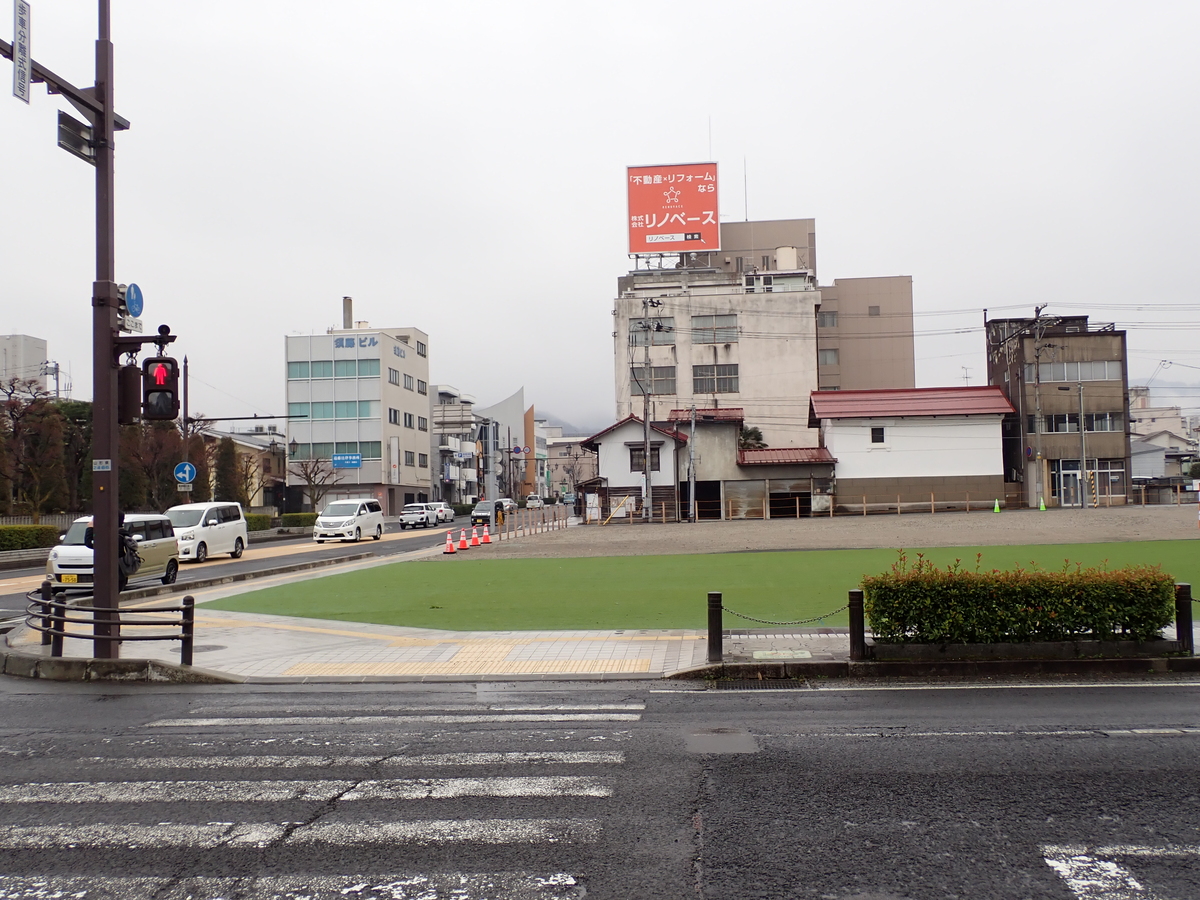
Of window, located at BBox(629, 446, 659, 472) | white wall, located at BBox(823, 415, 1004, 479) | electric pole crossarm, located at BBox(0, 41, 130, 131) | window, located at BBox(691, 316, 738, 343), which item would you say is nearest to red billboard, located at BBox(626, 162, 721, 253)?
window, located at BBox(691, 316, 738, 343)

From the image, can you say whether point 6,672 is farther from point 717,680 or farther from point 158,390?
point 717,680

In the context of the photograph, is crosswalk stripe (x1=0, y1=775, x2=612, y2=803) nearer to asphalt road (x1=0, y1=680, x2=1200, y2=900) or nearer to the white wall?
asphalt road (x1=0, y1=680, x2=1200, y2=900)

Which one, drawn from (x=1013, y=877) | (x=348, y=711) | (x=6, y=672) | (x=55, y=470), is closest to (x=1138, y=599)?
(x=1013, y=877)

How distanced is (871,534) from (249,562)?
72.7 feet

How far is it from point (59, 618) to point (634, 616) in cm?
787

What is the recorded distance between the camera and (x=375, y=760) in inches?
263

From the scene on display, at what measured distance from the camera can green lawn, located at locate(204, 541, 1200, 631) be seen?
47.7ft

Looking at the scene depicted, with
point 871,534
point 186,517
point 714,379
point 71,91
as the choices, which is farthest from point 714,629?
point 714,379

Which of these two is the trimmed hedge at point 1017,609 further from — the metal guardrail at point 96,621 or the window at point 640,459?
the window at point 640,459

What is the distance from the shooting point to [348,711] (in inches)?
337

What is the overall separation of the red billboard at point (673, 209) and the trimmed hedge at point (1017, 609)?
64261mm

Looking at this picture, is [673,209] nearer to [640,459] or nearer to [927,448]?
[640,459]

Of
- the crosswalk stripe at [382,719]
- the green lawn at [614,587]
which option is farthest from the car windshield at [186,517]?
the crosswalk stripe at [382,719]

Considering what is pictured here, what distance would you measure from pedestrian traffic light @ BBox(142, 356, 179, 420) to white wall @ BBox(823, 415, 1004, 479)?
1875 inches
